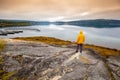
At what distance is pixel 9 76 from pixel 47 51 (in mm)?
7799

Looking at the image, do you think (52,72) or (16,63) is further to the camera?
(16,63)

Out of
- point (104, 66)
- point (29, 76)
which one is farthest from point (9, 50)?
point (104, 66)

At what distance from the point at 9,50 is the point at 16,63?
4020 millimetres

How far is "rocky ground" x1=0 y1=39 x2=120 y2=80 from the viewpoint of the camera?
21.0 meters

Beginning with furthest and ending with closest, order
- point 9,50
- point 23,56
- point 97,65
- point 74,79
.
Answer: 1. point 9,50
2. point 23,56
3. point 97,65
4. point 74,79

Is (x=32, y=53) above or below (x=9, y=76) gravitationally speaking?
above

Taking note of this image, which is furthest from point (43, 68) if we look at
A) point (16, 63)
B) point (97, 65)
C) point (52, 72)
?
point (97, 65)

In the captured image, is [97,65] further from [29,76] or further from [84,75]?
[29,76]

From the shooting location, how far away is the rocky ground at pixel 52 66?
21.0 meters

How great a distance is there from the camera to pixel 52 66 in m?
22.7

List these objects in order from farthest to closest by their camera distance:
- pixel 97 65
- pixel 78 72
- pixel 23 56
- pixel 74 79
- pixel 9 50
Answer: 1. pixel 9 50
2. pixel 23 56
3. pixel 97 65
4. pixel 78 72
5. pixel 74 79

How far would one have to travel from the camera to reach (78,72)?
2134cm

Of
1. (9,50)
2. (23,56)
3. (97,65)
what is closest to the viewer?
(97,65)

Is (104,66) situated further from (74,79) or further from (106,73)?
(74,79)
